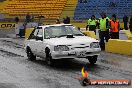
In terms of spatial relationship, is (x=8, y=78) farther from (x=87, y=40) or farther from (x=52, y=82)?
(x=87, y=40)

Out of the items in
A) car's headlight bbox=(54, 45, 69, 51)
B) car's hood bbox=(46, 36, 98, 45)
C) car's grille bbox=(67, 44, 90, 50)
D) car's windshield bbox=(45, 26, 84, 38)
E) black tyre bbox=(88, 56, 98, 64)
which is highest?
car's windshield bbox=(45, 26, 84, 38)

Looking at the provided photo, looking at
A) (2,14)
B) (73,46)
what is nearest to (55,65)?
(73,46)

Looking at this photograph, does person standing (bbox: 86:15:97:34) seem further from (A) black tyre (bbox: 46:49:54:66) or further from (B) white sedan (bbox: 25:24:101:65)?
(A) black tyre (bbox: 46:49:54:66)

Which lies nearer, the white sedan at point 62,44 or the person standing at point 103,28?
the white sedan at point 62,44

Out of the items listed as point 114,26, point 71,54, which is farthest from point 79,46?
point 114,26

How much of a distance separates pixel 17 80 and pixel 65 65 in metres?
3.43

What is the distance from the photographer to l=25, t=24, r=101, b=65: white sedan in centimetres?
1305

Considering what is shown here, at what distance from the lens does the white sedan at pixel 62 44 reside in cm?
1305

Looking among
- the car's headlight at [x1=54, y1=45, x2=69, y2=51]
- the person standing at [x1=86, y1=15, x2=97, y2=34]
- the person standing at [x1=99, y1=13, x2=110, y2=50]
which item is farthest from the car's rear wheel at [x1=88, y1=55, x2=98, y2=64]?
the person standing at [x1=86, y1=15, x2=97, y2=34]

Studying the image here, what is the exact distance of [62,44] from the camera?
13062 mm

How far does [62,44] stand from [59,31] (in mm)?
1468

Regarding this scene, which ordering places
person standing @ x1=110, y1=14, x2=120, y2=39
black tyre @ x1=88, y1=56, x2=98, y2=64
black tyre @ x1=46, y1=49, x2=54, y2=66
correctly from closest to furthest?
black tyre @ x1=46, y1=49, x2=54, y2=66 < black tyre @ x1=88, y1=56, x2=98, y2=64 < person standing @ x1=110, y1=14, x2=120, y2=39

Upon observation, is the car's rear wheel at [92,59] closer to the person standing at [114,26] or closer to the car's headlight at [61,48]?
the car's headlight at [61,48]

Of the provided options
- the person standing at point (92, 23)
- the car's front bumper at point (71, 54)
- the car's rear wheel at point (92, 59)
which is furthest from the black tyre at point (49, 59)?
the person standing at point (92, 23)
